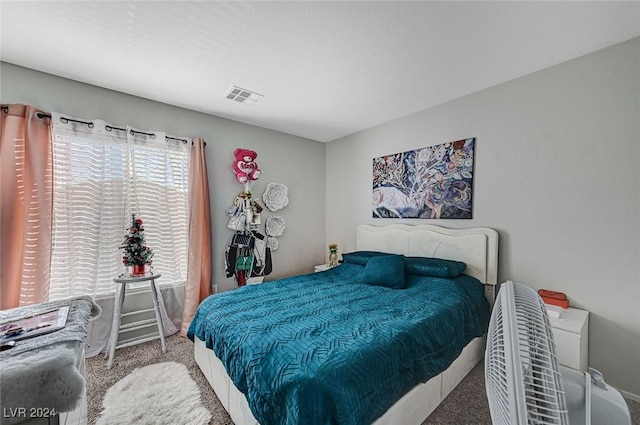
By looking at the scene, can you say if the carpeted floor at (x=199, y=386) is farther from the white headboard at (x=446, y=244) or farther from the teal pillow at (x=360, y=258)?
the teal pillow at (x=360, y=258)

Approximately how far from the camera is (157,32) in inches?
64.4

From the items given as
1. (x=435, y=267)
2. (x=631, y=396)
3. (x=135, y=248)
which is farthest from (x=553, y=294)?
(x=135, y=248)

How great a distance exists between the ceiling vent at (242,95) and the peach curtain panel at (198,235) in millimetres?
645

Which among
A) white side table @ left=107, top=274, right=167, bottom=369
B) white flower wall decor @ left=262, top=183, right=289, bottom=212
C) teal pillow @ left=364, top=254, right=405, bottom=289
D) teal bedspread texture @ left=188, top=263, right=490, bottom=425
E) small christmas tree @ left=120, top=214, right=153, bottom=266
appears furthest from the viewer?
white flower wall decor @ left=262, top=183, right=289, bottom=212

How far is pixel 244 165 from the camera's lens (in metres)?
2.97

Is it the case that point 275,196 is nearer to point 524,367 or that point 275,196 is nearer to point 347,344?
point 347,344

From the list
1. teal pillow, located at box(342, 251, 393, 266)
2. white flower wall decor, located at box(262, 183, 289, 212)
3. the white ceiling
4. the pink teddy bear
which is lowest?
teal pillow, located at box(342, 251, 393, 266)

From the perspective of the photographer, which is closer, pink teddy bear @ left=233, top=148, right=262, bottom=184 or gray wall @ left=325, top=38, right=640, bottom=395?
gray wall @ left=325, top=38, right=640, bottom=395

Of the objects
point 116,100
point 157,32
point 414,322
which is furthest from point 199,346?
point 116,100

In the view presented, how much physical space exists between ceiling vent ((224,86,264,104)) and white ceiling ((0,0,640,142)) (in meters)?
0.08

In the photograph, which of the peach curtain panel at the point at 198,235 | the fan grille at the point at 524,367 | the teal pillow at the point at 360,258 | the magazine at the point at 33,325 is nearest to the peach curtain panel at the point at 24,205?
A: the magazine at the point at 33,325

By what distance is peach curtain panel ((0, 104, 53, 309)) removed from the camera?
6.13ft

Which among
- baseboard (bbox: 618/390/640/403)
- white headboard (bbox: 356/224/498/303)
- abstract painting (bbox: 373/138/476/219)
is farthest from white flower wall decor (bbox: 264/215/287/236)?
baseboard (bbox: 618/390/640/403)

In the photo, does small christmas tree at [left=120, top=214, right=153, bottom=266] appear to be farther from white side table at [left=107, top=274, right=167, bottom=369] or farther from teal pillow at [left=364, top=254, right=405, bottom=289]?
teal pillow at [left=364, top=254, right=405, bottom=289]
